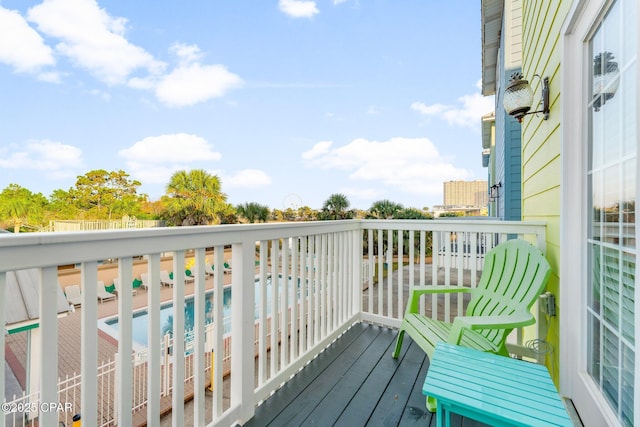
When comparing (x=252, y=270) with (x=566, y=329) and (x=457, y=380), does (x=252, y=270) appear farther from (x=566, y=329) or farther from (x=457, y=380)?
(x=566, y=329)

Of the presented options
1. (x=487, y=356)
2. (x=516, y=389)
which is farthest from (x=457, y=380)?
(x=487, y=356)

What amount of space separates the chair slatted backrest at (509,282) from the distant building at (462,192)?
67.6ft

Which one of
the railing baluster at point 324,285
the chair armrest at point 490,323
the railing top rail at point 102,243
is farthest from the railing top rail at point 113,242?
the chair armrest at point 490,323

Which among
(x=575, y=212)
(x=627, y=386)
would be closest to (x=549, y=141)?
(x=575, y=212)

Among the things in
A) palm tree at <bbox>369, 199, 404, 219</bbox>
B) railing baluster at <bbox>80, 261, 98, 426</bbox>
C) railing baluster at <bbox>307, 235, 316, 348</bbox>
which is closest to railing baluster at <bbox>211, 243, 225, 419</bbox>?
railing baluster at <bbox>80, 261, 98, 426</bbox>

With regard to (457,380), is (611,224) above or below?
above

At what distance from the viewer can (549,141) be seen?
223cm

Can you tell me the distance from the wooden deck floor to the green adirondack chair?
224 millimetres

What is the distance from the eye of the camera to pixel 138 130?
33.7 meters

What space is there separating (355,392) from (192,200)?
22.9 metres

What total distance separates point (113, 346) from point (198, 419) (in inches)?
255

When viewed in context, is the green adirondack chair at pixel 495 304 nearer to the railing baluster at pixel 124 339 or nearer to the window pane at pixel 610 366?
the window pane at pixel 610 366

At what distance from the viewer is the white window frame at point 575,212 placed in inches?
63.1

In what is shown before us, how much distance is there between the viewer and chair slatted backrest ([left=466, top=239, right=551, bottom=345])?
191 cm
